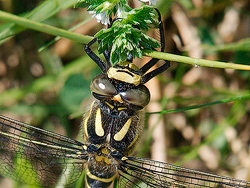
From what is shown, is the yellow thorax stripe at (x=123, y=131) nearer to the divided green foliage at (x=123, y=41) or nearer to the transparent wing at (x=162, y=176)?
the transparent wing at (x=162, y=176)

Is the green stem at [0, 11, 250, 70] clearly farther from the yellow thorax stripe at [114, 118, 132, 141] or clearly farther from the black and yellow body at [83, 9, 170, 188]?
the yellow thorax stripe at [114, 118, 132, 141]

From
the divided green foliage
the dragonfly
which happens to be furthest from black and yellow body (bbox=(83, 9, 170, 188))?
the divided green foliage

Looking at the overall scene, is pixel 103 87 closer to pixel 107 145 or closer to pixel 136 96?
pixel 136 96

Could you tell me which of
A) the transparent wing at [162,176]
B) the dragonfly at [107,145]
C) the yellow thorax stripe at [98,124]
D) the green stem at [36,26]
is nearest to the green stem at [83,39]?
the green stem at [36,26]

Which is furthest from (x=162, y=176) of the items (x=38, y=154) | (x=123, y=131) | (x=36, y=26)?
(x=36, y=26)

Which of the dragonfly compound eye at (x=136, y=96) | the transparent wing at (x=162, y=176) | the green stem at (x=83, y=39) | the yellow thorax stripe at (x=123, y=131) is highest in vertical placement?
the green stem at (x=83, y=39)

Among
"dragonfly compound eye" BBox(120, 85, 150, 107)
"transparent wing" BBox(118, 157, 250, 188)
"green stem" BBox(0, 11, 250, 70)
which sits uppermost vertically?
"green stem" BBox(0, 11, 250, 70)

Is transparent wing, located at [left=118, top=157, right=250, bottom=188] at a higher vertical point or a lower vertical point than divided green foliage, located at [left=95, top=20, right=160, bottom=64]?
lower
